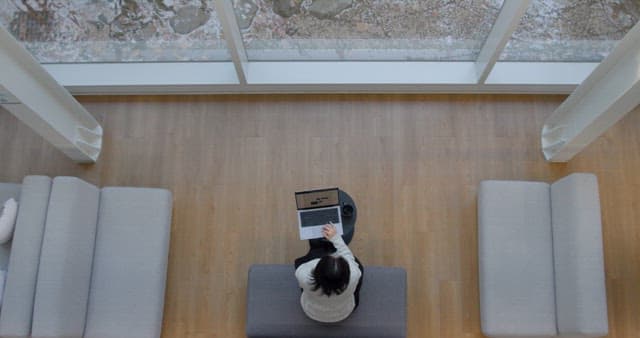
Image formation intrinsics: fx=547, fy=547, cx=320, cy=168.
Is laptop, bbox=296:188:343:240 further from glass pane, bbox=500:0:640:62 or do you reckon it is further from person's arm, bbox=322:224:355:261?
glass pane, bbox=500:0:640:62

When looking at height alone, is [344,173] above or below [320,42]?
below

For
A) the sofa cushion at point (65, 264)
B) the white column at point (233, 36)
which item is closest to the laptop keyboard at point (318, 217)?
the white column at point (233, 36)

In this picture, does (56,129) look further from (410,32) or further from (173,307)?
(410,32)

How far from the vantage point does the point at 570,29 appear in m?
3.78

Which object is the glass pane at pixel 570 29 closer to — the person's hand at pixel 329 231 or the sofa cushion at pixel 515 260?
the sofa cushion at pixel 515 260

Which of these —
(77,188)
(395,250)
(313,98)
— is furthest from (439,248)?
(77,188)

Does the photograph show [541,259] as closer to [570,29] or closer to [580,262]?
[580,262]

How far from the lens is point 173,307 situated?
4.06m

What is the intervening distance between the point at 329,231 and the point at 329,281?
2.13ft

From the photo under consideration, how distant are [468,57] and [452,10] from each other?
2.24 feet

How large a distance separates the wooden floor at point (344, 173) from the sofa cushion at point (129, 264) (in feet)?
1.42

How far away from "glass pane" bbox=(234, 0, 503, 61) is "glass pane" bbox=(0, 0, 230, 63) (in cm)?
32

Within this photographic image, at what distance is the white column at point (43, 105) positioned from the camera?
3.19 m

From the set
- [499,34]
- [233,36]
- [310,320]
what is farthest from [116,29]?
[499,34]
